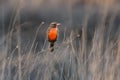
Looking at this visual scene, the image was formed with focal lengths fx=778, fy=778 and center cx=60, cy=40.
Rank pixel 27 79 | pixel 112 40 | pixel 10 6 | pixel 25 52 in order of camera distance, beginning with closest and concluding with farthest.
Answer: pixel 27 79 < pixel 25 52 < pixel 112 40 < pixel 10 6

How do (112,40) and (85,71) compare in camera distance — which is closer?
(85,71)

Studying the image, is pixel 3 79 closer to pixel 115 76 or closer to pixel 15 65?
pixel 15 65

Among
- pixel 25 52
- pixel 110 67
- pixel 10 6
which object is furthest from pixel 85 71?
pixel 10 6

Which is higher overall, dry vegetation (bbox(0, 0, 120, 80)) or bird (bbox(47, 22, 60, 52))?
bird (bbox(47, 22, 60, 52))

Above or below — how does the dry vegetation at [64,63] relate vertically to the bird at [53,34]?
below

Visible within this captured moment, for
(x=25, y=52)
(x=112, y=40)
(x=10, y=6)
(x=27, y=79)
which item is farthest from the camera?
(x=10, y=6)

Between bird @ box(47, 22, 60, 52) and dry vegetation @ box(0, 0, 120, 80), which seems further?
bird @ box(47, 22, 60, 52)

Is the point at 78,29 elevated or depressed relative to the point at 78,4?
elevated

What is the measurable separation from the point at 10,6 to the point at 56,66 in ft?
22.9

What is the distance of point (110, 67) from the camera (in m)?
5.12

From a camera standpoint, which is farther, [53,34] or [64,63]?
[53,34]

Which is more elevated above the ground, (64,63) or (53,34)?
(53,34)

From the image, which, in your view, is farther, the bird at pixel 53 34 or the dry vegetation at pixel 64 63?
the bird at pixel 53 34

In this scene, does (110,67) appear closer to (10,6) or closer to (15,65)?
(15,65)
